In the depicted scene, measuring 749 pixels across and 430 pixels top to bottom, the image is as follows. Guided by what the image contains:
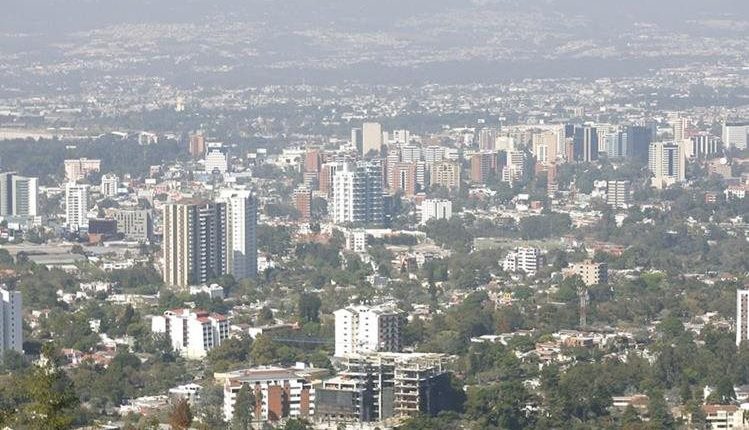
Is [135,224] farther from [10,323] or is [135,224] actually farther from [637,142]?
[637,142]

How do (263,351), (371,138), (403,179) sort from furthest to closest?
(371,138) → (403,179) → (263,351)

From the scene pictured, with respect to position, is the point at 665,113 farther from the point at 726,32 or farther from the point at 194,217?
the point at 194,217

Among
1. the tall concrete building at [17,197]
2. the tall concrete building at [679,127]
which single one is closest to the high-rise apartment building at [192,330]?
the tall concrete building at [17,197]

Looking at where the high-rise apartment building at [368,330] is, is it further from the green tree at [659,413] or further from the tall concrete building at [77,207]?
the tall concrete building at [77,207]

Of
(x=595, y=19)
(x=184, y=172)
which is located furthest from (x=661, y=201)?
(x=595, y=19)

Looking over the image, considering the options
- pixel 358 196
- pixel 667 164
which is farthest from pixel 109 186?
pixel 667 164

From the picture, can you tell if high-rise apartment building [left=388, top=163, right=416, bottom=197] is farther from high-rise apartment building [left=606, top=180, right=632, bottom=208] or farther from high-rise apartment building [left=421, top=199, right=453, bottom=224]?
high-rise apartment building [left=421, top=199, right=453, bottom=224]

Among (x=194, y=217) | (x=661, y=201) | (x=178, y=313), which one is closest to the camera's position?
(x=178, y=313)
